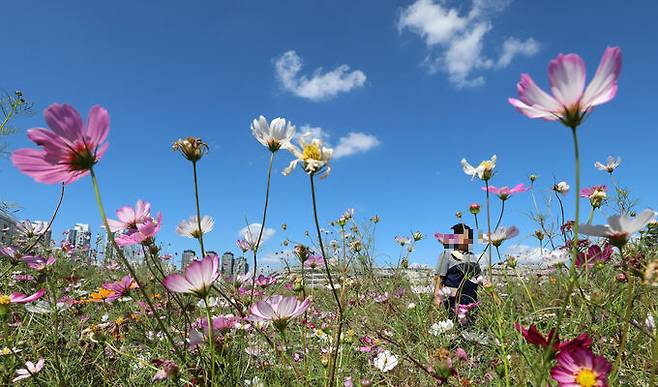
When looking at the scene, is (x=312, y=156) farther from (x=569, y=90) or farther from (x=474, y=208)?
(x=474, y=208)

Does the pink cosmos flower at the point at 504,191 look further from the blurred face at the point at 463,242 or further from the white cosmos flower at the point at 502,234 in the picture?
the blurred face at the point at 463,242

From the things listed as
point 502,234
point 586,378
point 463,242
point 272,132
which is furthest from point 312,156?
point 463,242

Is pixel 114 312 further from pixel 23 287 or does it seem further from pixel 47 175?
pixel 47 175

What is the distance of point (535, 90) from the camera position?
1.56ft

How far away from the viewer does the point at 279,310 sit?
765 millimetres

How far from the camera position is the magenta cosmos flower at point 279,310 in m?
0.74

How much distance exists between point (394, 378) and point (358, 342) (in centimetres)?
27

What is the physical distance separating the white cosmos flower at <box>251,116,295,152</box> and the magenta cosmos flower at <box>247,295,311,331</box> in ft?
0.98

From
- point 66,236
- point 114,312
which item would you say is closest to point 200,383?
point 114,312

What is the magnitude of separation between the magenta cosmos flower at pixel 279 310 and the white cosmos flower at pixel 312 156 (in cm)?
22

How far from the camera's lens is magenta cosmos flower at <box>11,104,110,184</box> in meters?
0.58

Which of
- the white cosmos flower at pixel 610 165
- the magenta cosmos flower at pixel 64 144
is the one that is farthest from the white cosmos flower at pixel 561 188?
the magenta cosmos flower at pixel 64 144

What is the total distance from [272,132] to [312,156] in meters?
0.20

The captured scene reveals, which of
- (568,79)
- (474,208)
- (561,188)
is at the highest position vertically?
(561,188)
